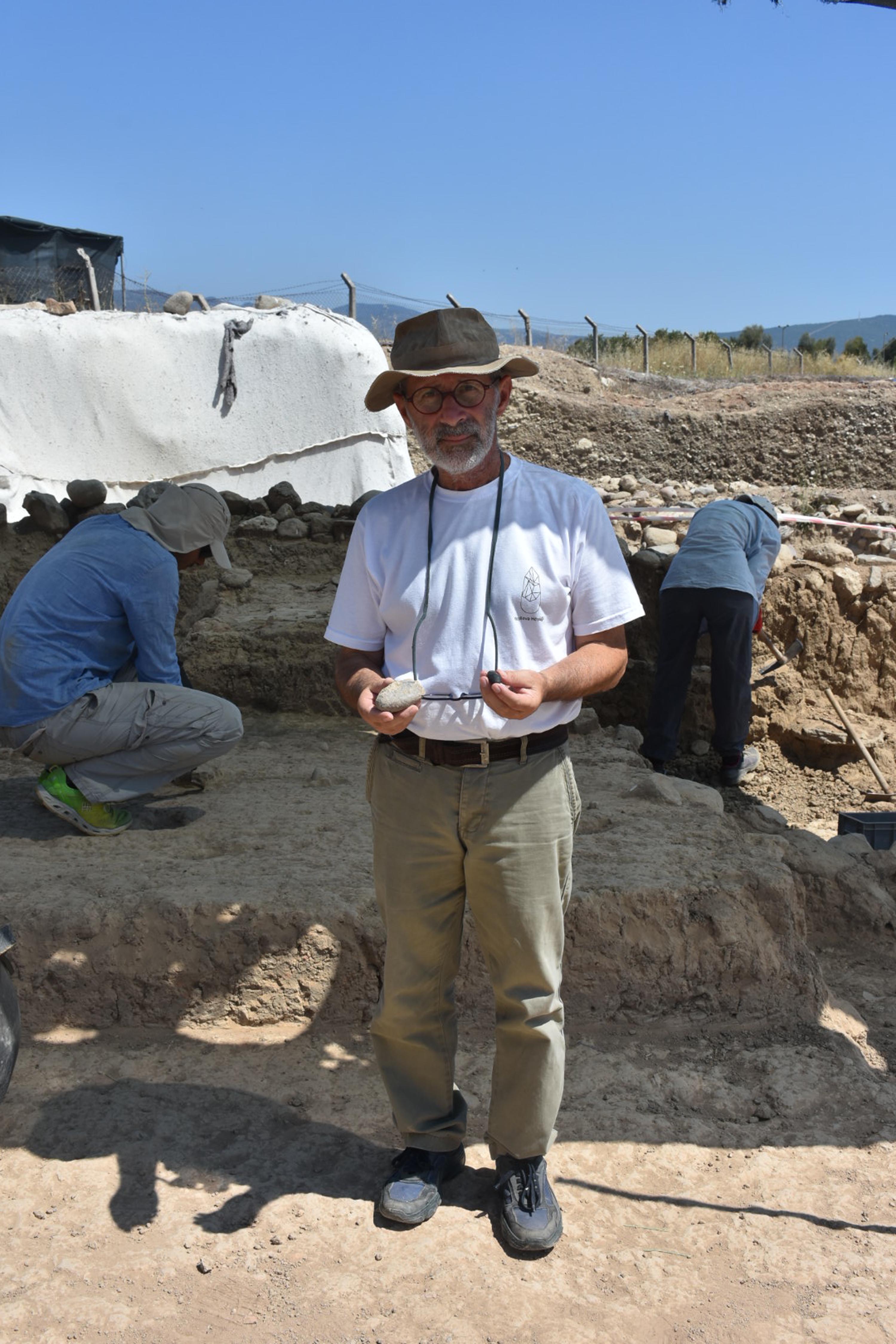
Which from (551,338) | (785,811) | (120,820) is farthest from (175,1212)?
(551,338)

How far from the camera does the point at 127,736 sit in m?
4.13

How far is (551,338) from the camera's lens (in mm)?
23625

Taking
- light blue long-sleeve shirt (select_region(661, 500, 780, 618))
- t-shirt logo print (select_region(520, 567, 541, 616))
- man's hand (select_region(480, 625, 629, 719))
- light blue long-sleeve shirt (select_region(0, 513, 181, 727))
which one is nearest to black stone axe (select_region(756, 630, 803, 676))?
light blue long-sleeve shirt (select_region(661, 500, 780, 618))

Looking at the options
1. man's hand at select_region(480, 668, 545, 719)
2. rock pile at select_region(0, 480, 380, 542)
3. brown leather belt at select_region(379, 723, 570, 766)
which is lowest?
rock pile at select_region(0, 480, 380, 542)

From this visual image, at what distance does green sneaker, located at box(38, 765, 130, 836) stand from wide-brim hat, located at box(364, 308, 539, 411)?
2462mm

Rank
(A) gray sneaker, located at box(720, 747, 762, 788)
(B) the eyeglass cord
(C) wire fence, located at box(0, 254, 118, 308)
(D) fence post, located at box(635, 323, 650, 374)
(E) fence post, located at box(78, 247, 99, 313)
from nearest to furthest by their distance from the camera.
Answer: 1. (B) the eyeglass cord
2. (A) gray sneaker, located at box(720, 747, 762, 788)
3. (E) fence post, located at box(78, 247, 99, 313)
4. (C) wire fence, located at box(0, 254, 118, 308)
5. (D) fence post, located at box(635, 323, 650, 374)

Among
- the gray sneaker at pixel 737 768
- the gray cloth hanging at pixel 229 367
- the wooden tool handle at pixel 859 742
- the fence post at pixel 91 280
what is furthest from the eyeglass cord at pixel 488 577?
the fence post at pixel 91 280

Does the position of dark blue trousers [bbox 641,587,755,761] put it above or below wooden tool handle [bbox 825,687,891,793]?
above

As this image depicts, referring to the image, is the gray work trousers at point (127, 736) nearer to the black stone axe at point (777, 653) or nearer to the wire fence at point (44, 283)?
the black stone axe at point (777, 653)

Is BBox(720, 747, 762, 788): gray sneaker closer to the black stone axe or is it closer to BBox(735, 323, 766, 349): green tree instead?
the black stone axe

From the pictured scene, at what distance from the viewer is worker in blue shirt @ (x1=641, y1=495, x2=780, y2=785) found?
6227 millimetres

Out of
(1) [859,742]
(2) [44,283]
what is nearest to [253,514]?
(1) [859,742]

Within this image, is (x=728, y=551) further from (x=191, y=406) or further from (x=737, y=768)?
(x=191, y=406)

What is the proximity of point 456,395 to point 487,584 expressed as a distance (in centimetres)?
41
